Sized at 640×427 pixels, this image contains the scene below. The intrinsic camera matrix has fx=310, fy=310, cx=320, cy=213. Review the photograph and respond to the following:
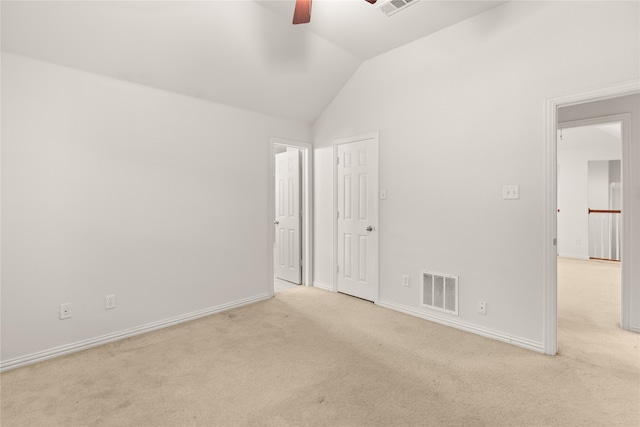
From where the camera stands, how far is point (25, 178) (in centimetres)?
240

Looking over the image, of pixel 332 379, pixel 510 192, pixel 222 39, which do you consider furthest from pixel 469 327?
pixel 222 39

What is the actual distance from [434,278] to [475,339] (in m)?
0.68

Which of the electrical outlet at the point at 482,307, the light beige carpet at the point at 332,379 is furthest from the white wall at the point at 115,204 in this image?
the electrical outlet at the point at 482,307

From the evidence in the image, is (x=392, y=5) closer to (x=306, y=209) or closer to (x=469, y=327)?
Result: (x=306, y=209)

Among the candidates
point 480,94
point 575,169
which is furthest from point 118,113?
point 575,169

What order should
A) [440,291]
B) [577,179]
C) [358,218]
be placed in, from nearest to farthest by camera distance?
1. [440,291]
2. [358,218]
3. [577,179]

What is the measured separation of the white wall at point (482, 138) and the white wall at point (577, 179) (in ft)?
16.7

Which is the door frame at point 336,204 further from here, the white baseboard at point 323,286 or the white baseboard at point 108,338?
the white baseboard at point 108,338

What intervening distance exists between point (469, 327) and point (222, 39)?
11.9 feet

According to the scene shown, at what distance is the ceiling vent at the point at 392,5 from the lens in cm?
249

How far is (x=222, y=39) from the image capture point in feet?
9.63

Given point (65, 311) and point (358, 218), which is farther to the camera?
point (358, 218)

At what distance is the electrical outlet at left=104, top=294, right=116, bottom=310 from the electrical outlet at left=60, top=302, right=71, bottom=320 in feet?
0.84

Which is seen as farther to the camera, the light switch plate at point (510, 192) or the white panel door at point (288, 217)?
the white panel door at point (288, 217)
